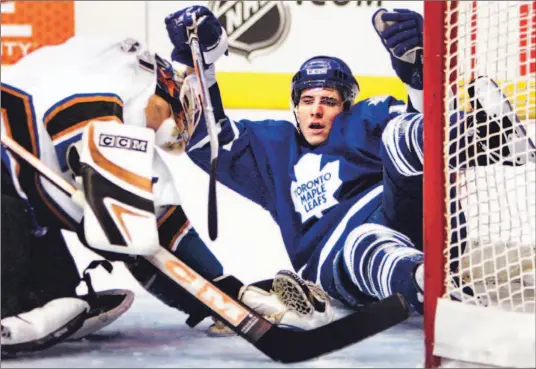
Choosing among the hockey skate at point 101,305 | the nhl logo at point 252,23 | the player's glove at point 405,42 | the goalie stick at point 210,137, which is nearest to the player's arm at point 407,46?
the player's glove at point 405,42

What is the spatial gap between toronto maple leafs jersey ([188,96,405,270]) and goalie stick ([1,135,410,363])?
0.15m

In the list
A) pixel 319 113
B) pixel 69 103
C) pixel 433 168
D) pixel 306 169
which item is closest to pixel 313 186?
pixel 306 169

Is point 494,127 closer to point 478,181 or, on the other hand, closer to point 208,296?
point 478,181

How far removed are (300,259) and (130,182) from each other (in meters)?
0.35

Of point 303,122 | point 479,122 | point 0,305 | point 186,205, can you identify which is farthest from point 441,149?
point 0,305

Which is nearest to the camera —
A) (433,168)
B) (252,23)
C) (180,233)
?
(433,168)

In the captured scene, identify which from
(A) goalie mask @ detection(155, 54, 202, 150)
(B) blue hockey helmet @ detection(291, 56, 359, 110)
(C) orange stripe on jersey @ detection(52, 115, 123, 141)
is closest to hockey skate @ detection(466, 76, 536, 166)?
(B) blue hockey helmet @ detection(291, 56, 359, 110)

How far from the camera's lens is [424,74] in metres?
1.43

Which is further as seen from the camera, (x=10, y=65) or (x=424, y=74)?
(x=10, y=65)

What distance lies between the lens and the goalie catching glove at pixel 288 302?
60.2 inches

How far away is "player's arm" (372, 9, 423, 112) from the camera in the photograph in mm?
1514

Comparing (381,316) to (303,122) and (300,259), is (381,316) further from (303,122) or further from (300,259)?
(303,122)

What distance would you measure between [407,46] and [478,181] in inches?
10.7

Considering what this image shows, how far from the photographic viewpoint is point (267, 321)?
1.51 metres
